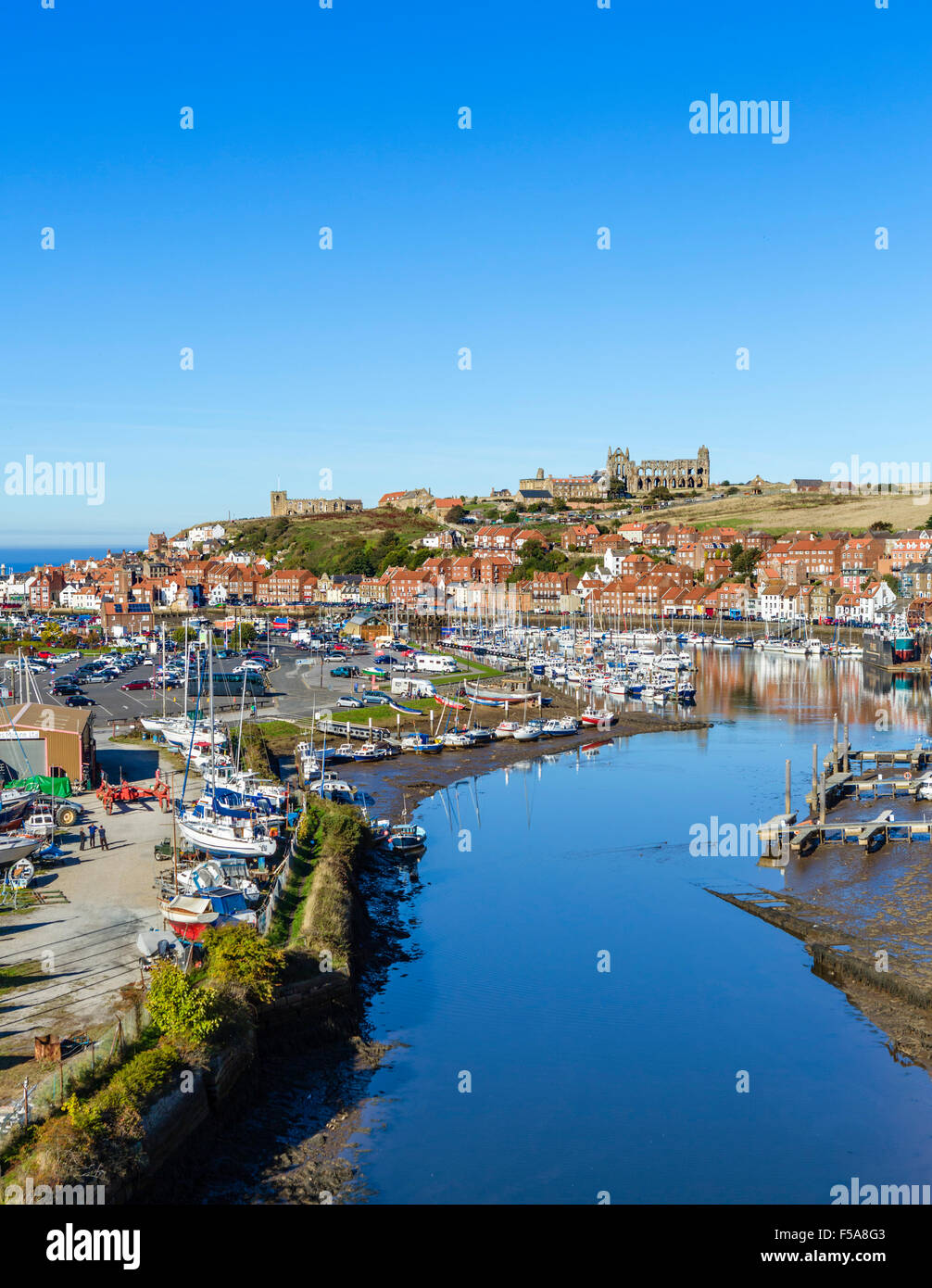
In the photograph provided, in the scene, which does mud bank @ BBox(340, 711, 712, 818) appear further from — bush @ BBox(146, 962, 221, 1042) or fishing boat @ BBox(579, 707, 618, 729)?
bush @ BBox(146, 962, 221, 1042)

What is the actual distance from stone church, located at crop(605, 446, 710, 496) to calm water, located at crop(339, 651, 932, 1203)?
491ft

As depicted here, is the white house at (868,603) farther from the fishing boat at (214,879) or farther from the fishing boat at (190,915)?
the fishing boat at (190,915)

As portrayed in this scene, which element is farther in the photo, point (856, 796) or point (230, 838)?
point (856, 796)

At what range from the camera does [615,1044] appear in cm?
1744

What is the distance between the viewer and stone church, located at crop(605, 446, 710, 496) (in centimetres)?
17675

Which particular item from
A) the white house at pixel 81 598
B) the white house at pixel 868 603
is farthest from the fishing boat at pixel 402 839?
the white house at pixel 81 598

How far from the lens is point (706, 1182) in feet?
44.9

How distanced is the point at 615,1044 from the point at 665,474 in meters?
166

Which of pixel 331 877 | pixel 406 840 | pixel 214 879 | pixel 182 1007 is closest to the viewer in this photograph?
pixel 182 1007

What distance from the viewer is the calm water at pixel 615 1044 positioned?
14.0 m

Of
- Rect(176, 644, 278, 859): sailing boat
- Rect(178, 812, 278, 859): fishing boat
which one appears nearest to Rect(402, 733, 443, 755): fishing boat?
Rect(176, 644, 278, 859): sailing boat

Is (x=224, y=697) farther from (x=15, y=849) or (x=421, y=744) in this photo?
(x=15, y=849)

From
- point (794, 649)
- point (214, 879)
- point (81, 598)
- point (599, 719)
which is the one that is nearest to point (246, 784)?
point (214, 879)
